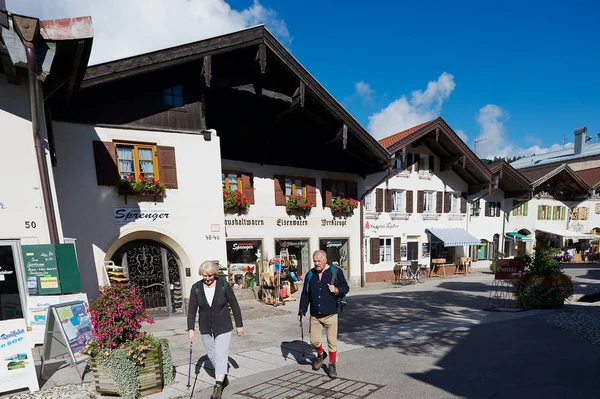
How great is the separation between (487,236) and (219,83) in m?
21.2

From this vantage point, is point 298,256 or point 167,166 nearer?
point 167,166

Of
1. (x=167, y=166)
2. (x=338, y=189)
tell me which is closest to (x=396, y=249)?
(x=338, y=189)

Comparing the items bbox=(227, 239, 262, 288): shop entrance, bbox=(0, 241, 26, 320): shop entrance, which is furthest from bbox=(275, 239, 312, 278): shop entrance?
bbox=(0, 241, 26, 320): shop entrance

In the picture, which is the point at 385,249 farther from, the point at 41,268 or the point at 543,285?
the point at 41,268

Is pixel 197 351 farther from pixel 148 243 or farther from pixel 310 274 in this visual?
pixel 148 243

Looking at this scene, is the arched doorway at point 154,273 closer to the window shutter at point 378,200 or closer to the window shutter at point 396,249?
the window shutter at point 378,200

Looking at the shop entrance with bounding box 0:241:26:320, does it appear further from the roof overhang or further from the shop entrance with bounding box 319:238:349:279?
the roof overhang

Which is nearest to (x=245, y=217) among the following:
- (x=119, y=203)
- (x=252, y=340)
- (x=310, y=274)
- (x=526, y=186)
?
(x=119, y=203)

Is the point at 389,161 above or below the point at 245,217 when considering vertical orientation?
above

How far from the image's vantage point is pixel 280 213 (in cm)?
1434

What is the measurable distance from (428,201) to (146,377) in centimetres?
1922

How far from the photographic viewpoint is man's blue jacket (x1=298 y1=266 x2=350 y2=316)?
5055 mm

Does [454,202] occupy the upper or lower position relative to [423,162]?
lower

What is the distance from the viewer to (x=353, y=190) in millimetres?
16578
